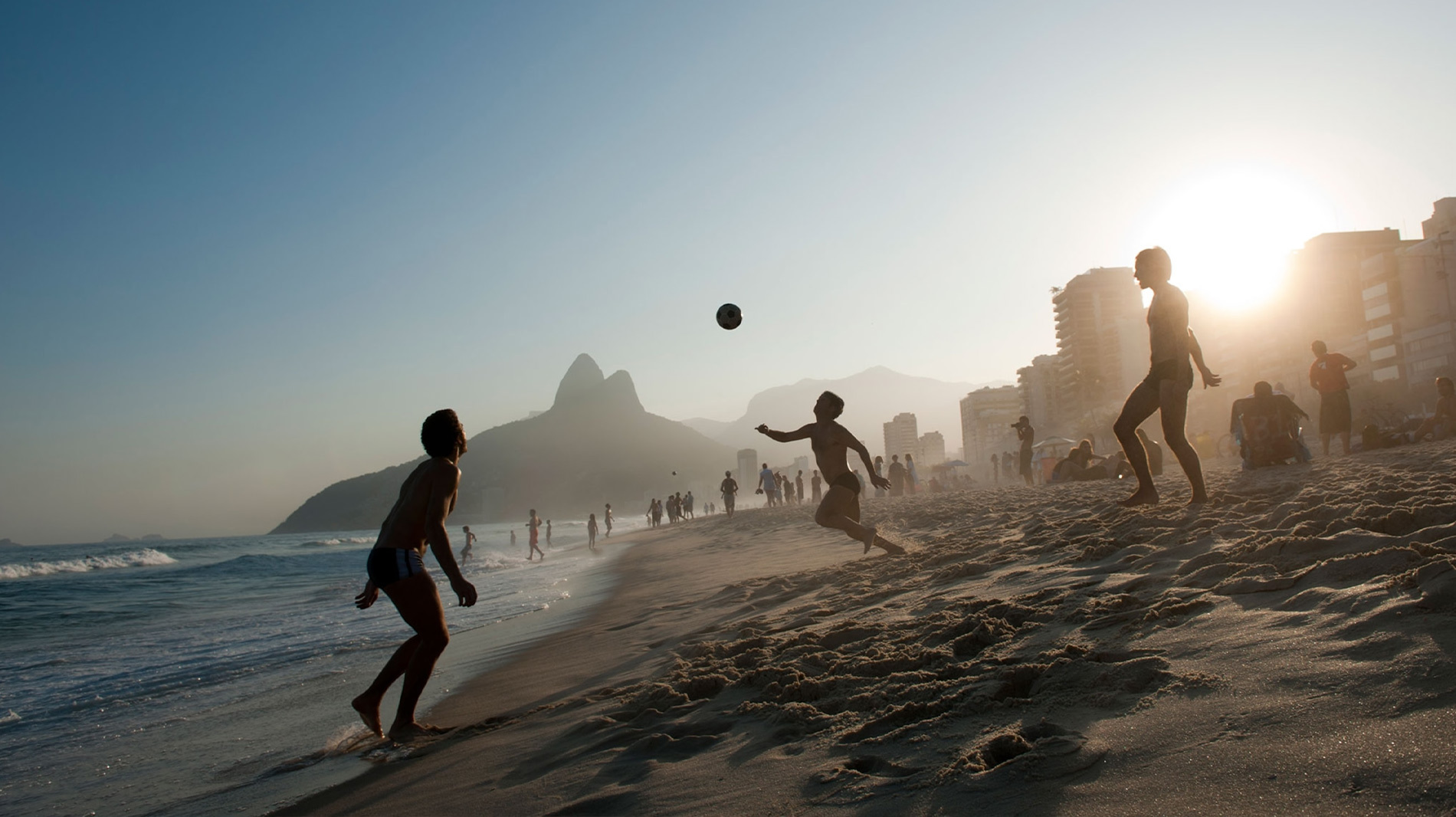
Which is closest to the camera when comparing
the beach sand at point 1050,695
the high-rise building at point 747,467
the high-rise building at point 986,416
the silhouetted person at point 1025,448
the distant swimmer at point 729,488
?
the beach sand at point 1050,695

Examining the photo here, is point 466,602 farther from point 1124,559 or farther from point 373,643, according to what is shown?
point 373,643

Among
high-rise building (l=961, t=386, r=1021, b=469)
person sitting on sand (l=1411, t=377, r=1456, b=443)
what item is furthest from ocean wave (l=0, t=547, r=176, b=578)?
high-rise building (l=961, t=386, r=1021, b=469)

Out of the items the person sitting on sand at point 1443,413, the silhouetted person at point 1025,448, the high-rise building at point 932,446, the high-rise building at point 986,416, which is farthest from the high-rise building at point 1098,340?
the person sitting on sand at point 1443,413

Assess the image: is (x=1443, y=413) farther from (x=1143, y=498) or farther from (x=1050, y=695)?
(x=1050, y=695)

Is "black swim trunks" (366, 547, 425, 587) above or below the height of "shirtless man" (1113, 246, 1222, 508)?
below

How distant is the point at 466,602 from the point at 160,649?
7.71 m

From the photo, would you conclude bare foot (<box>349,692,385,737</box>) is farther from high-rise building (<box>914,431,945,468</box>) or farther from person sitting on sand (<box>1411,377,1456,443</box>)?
high-rise building (<box>914,431,945,468</box>)

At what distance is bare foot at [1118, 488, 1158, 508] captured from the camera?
5.86m

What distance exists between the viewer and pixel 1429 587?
224 cm

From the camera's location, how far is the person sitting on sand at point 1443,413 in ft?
39.9

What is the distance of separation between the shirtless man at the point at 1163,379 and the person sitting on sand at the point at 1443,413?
965 centimetres

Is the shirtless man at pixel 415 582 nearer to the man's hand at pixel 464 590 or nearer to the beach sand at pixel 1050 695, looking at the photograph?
the man's hand at pixel 464 590

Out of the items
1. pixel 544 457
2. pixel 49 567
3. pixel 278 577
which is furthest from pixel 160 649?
pixel 544 457

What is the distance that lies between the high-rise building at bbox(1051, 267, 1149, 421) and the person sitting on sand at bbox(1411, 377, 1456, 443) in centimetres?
9211
